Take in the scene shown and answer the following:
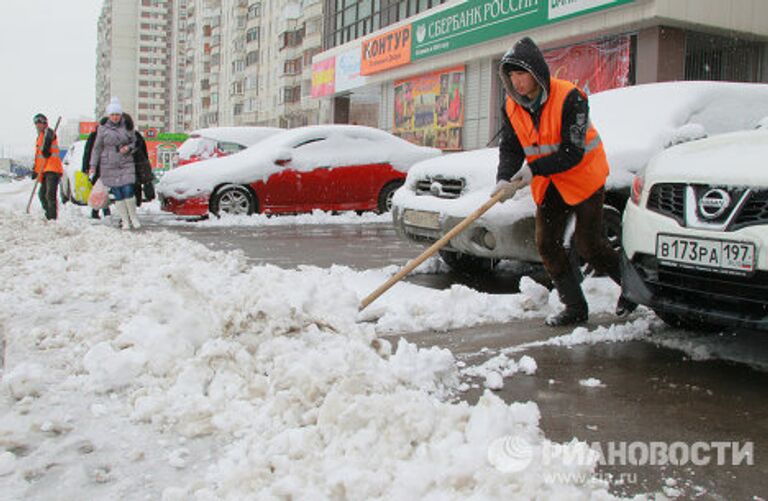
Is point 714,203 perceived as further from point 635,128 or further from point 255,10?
point 255,10

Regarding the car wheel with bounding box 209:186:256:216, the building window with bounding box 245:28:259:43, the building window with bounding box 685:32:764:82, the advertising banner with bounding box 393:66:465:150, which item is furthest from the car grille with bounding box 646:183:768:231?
the building window with bounding box 245:28:259:43

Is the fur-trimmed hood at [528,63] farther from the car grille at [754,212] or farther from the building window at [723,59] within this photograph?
the building window at [723,59]

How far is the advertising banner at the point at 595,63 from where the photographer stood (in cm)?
1599

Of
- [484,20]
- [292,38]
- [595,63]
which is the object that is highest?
[292,38]

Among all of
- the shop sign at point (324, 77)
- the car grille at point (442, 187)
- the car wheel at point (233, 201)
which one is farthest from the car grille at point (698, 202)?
the shop sign at point (324, 77)

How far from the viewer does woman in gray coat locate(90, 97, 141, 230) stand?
33.7ft

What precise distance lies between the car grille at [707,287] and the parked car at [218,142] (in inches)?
480

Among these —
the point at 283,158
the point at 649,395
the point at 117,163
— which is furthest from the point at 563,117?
the point at 117,163

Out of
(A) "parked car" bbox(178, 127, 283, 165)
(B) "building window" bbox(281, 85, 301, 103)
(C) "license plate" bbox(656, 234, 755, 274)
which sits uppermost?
(B) "building window" bbox(281, 85, 301, 103)

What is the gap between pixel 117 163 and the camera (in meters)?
10.3

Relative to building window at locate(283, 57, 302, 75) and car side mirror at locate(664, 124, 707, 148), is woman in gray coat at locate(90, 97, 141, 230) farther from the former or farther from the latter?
building window at locate(283, 57, 302, 75)

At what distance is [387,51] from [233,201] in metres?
14.7

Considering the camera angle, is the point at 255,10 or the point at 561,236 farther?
the point at 255,10

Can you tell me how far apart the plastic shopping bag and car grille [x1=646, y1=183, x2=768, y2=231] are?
9.16 meters
